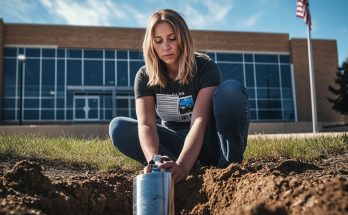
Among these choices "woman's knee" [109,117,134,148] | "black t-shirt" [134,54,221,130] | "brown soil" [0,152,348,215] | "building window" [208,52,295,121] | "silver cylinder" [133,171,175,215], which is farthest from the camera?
"building window" [208,52,295,121]

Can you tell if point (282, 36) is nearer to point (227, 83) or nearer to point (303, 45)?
point (303, 45)

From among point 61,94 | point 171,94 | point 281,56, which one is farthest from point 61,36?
point 171,94

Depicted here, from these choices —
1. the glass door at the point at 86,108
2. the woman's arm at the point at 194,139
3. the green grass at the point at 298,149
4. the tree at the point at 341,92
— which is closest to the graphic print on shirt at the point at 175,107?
the woman's arm at the point at 194,139

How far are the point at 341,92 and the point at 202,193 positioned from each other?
26016mm

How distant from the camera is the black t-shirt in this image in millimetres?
2683

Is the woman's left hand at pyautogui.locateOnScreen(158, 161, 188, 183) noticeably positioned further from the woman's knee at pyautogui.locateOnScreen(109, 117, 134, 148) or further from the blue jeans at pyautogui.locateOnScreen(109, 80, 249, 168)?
the woman's knee at pyautogui.locateOnScreen(109, 117, 134, 148)

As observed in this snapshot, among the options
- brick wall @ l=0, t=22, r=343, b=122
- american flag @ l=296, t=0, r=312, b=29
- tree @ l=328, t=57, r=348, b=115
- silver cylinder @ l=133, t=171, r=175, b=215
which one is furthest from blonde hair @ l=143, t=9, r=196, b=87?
tree @ l=328, t=57, r=348, b=115

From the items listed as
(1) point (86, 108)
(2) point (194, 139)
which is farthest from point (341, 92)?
(2) point (194, 139)

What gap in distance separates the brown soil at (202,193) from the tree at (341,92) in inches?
980

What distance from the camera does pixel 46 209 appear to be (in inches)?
68.8

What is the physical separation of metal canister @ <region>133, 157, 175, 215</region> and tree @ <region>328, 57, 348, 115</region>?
26.1 meters

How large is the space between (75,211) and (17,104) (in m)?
23.7

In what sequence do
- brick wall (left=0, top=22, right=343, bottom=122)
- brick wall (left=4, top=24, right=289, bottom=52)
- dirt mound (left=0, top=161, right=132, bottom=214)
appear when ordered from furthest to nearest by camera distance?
1. brick wall (left=0, top=22, right=343, bottom=122)
2. brick wall (left=4, top=24, right=289, bottom=52)
3. dirt mound (left=0, top=161, right=132, bottom=214)

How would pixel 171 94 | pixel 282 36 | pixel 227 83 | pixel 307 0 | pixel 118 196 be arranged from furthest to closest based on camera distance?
pixel 282 36, pixel 307 0, pixel 171 94, pixel 227 83, pixel 118 196
